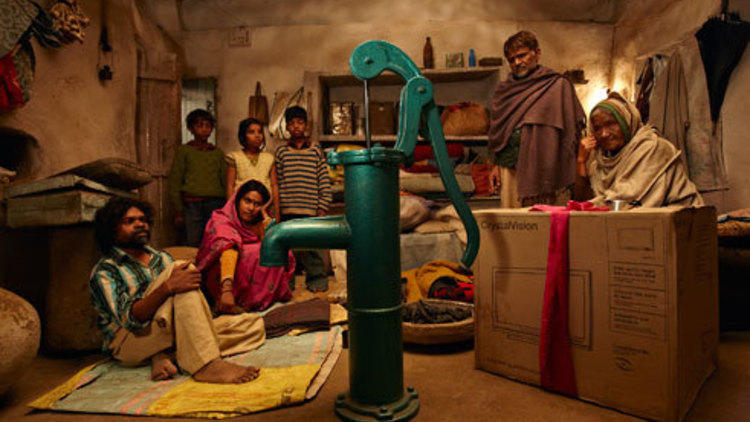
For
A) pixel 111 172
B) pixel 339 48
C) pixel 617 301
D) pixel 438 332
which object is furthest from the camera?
pixel 339 48

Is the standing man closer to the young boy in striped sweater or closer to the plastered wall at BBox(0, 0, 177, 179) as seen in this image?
the young boy in striped sweater

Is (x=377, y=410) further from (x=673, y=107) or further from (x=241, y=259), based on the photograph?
(x=673, y=107)

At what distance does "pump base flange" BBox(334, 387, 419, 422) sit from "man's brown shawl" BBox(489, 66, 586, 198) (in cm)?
175

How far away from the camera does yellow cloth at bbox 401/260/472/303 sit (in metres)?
2.60

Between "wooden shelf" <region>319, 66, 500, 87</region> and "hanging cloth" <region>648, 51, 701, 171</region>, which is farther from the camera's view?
"wooden shelf" <region>319, 66, 500, 87</region>

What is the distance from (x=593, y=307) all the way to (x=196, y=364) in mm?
1395

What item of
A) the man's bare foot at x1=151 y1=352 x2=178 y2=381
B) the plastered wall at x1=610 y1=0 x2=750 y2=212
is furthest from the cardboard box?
the plastered wall at x1=610 y1=0 x2=750 y2=212

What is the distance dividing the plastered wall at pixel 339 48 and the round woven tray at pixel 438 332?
3.68 meters

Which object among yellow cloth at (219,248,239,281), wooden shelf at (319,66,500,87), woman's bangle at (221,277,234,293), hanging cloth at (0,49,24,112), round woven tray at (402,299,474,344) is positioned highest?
wooden shelf at (319,66,500,87)

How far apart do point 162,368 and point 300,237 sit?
89 centimetres

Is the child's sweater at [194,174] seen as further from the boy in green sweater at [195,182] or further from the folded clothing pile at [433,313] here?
the folded clothing pile at [433,313]

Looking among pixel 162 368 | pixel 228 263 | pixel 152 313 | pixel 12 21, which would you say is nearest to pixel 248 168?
pixel 228 263

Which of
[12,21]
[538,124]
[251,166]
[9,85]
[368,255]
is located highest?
[12,21]

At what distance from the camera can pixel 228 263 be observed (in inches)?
96.0
